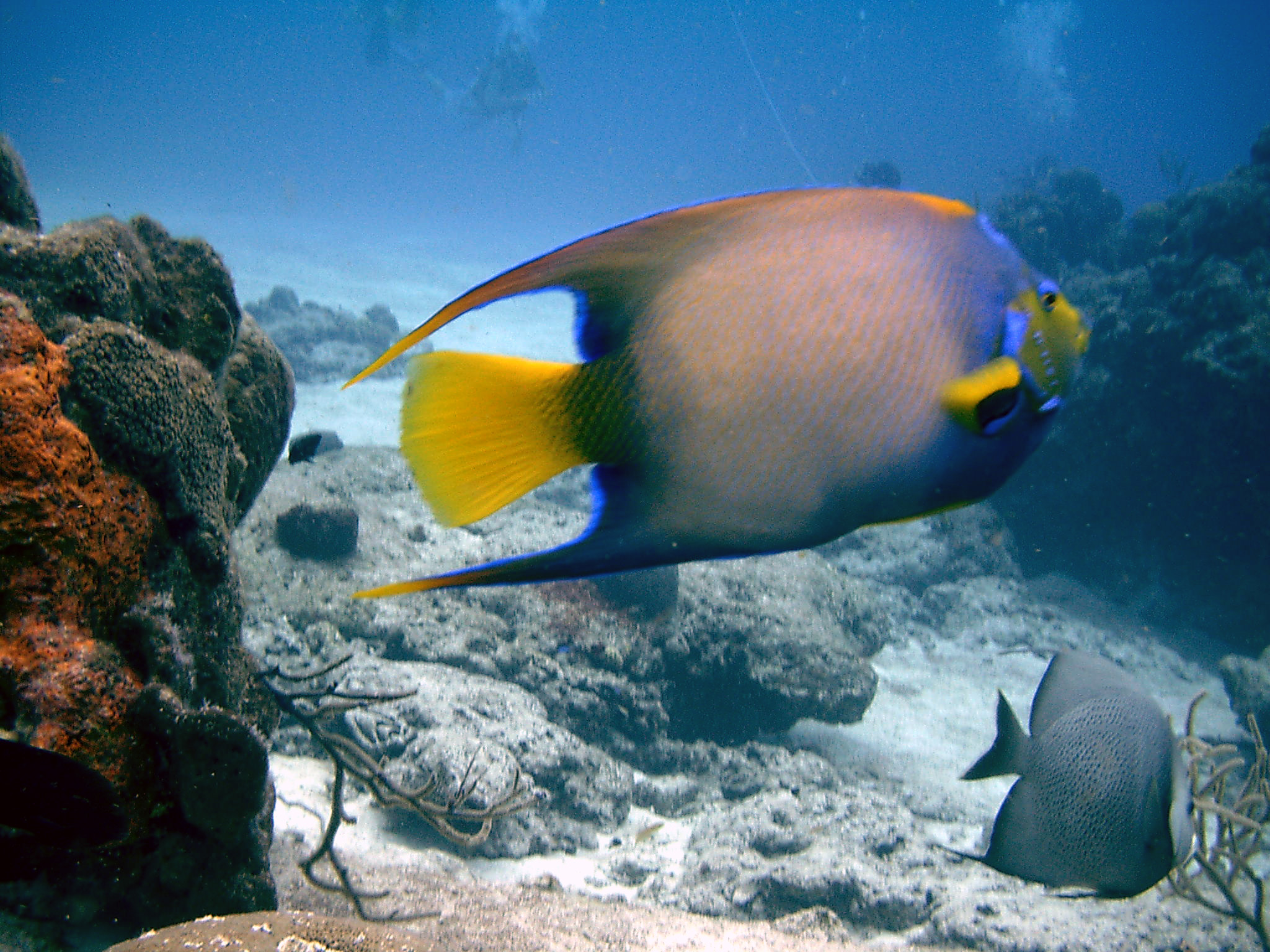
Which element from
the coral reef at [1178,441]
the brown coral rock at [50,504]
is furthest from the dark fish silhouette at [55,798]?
the coral reef at [1178,441]

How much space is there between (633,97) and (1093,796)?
463 feet

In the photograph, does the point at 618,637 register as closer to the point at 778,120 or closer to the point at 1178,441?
the point at 1178,441

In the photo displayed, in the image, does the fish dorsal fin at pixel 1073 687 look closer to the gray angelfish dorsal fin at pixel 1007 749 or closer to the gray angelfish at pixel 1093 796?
the gray angelfish at pixel 1093 796

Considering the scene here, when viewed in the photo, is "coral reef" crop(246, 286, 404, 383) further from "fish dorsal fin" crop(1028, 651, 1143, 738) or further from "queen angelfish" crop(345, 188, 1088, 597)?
"queen angelfish" crop(345, 188, 1088, 597)

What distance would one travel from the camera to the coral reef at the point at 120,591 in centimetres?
130

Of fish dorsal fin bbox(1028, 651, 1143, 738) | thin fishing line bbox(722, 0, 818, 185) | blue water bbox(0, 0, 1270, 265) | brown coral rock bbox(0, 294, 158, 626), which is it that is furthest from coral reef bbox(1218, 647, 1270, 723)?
blue water bbox(0, 0, 1270, 265)

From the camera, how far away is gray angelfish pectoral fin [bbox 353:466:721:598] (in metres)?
0.51

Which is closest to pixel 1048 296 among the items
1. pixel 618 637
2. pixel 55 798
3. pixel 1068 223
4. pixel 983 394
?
pixel 983 394

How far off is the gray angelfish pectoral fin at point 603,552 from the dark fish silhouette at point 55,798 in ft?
3.38

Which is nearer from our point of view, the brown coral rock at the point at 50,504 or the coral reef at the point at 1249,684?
the brown coral rock at the point at 50,504

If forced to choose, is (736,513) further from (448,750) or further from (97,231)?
(448,750)

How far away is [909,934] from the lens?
3.32 m

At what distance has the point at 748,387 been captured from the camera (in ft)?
2.01

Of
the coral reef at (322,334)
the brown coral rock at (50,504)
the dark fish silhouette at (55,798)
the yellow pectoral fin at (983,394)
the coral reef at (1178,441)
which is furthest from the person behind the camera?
the coral reef at (322,334)
